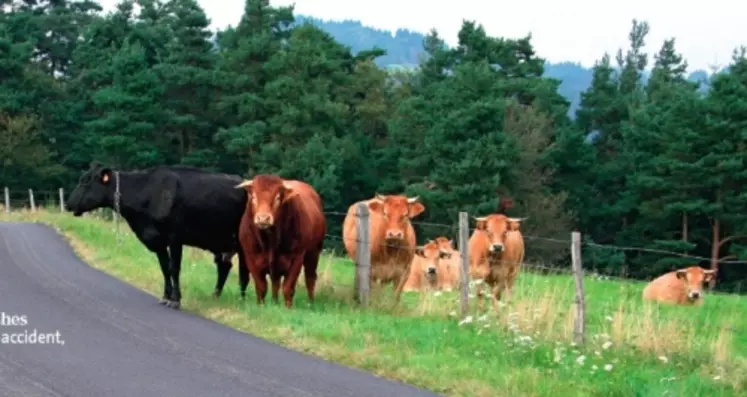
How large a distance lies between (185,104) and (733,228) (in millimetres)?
29490

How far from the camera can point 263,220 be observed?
488 inches

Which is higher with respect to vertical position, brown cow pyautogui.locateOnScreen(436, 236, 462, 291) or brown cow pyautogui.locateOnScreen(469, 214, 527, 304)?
brown cow pyautogui.locateOnScreen(469, 214, 527, 304)

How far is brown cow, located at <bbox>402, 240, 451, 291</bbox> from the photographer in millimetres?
18945

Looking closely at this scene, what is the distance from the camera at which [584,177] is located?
58.6 metres

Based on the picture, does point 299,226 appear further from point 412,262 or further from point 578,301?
point 578,301

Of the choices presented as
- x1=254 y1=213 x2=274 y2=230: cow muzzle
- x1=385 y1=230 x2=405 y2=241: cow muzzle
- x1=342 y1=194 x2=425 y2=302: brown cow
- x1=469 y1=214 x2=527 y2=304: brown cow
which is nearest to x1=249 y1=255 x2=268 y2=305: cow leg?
x1=254 y1=213 x2=274 y2=230: cow muzzle

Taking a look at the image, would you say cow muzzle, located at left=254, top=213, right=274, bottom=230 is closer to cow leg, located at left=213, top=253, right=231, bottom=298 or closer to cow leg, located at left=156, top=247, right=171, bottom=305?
cow leg, located at left=156, top=247, right=171, bottom=305

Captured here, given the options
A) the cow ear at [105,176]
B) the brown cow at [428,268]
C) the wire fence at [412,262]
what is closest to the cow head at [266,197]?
the wire fence at [412,262]

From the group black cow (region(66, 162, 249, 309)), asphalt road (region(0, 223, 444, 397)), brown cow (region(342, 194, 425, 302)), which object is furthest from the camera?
brown cow (region(342, 194, 425, 302))

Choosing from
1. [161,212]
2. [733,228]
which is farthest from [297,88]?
[161,212]

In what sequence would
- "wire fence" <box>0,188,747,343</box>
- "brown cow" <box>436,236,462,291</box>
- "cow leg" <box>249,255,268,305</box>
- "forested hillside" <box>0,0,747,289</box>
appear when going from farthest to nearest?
"forested hillside" <box>0,0,747,289</box> → "brown cow" <box>436,236,462,291</box> → "cow leg" <box>249,255,268,305</box> → "wire fence" <box>0,188,747,343</box>

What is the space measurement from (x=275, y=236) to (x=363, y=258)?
121 centimetres

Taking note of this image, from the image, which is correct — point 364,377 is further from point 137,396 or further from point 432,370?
point 137,396

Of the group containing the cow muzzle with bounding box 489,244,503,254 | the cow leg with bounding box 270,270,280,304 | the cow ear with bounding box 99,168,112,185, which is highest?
the cow ear with bounding box 99,168,112,185
